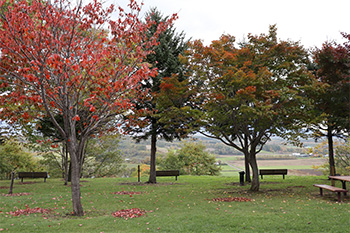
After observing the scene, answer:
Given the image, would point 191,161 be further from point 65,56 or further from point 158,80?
point 65,56

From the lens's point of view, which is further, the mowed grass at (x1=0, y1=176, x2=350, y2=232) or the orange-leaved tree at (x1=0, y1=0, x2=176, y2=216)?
the orange-leaved tree at (x1=0, y1=0, x2=176, y2=216)

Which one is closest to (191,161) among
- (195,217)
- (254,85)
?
(254,85)

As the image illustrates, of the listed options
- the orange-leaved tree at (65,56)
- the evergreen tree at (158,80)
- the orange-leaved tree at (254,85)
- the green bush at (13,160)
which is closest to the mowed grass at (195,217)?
the orange-leaved tree at (65,56)

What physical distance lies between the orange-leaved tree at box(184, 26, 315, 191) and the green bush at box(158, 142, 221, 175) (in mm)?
Result: 18809

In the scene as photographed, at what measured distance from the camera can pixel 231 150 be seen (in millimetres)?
85000

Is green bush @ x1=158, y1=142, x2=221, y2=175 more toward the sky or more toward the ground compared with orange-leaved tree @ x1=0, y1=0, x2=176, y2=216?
more toward the ground

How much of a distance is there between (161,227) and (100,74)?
196 inches

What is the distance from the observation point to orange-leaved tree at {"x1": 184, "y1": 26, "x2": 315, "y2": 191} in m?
11.2

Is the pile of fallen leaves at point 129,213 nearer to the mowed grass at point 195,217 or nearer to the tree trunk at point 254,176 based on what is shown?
the mowed grass at point 195,217

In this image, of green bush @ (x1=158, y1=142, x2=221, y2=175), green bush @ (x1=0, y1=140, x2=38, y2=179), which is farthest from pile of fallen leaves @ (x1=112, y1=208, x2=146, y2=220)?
green bush @ (x1=158, y1=142, x2=221, y2=175)

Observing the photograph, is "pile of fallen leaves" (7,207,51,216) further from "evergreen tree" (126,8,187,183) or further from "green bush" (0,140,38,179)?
"green bush" (0,140,38,179)

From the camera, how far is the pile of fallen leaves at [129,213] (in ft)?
25.7

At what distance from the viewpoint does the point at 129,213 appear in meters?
8.27

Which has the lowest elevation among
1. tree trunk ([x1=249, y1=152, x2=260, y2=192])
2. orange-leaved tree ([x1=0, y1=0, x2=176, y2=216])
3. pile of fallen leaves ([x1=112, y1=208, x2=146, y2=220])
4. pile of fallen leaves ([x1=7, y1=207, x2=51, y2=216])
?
pile of fallen leaves ([x1=7, y1=207, x2=51, y2=216])
